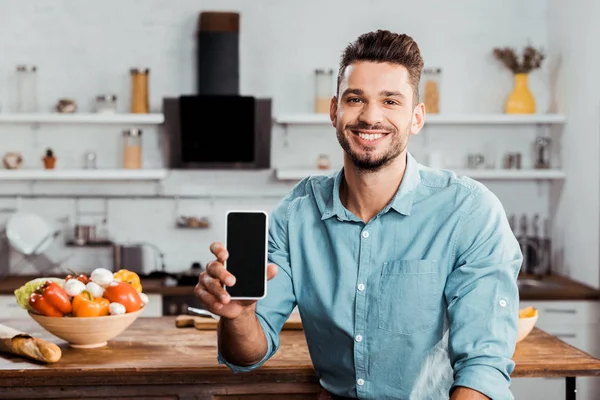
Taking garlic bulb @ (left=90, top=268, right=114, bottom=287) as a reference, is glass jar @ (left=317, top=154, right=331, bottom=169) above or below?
above

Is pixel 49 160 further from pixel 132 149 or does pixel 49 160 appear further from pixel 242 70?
pixel 242 70

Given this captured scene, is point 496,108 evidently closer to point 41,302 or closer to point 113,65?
point 113,65

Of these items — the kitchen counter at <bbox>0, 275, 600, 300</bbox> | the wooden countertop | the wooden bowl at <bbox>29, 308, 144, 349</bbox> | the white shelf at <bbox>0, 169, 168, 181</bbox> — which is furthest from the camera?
the white shelf at <bbox>0, 169, 168, 181</bbox>

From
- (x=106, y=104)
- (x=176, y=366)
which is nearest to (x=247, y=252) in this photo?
(x=176, y=366)

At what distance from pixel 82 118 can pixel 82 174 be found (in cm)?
33

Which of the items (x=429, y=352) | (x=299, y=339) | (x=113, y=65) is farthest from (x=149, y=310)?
(x=429, y=352)

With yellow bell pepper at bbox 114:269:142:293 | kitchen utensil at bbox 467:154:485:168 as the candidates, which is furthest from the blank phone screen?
kitchen utensil at bbox 467:154:485:168

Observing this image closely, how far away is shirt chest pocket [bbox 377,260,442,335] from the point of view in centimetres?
191

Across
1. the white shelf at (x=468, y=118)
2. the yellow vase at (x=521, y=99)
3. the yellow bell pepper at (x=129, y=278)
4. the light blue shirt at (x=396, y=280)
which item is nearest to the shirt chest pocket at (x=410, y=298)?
the light blue shirt at (x=396, y=280)

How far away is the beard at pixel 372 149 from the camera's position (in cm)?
189

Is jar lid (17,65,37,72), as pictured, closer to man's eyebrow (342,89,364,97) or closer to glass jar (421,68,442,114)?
glass jar (421,68,442,114)

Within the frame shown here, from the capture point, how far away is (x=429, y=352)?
6.34 ft

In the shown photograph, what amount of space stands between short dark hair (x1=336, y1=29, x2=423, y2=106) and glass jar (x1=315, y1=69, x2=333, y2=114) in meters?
3.02

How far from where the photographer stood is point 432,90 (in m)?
5.00
